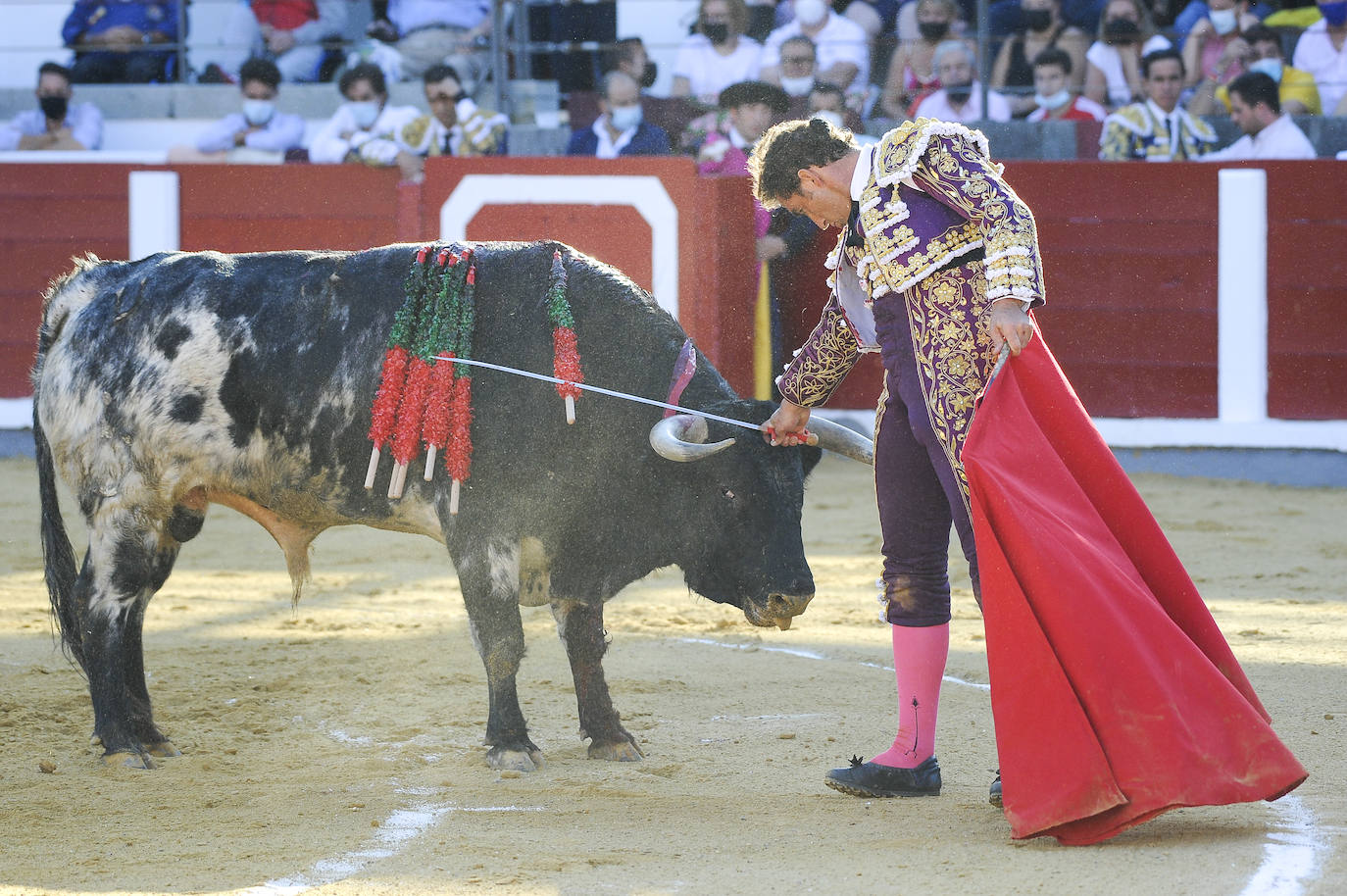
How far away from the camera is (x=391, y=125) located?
7.86 m

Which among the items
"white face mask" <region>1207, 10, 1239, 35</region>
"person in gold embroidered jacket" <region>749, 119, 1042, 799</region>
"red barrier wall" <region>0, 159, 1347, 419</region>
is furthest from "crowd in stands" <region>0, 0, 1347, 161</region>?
"person in gold embroidered jacket" <region>749, 119, 1042, 799</region>

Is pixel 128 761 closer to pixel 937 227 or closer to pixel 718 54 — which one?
pixel 937 227

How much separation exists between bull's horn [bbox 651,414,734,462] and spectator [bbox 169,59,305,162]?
18.0 feet

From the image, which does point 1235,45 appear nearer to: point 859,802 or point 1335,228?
point 1335,228

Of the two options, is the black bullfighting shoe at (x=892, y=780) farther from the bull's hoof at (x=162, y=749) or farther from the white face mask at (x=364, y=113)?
the white face mask at (x=364, y=113)

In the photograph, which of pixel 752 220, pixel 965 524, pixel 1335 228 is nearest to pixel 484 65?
pixel 752 220

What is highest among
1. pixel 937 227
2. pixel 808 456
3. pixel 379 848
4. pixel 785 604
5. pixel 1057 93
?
pixel 1057 93

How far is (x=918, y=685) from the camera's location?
2.83 m

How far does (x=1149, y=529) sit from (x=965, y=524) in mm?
291

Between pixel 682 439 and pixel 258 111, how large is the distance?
5689mm

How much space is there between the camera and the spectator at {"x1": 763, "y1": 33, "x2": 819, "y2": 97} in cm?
742

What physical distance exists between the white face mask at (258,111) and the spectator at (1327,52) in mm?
4787

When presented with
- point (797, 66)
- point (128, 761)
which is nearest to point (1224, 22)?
point (797, 66)

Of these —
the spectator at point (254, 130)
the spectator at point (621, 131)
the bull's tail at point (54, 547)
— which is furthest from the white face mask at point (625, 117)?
the bull's tail at point (54, 547)
